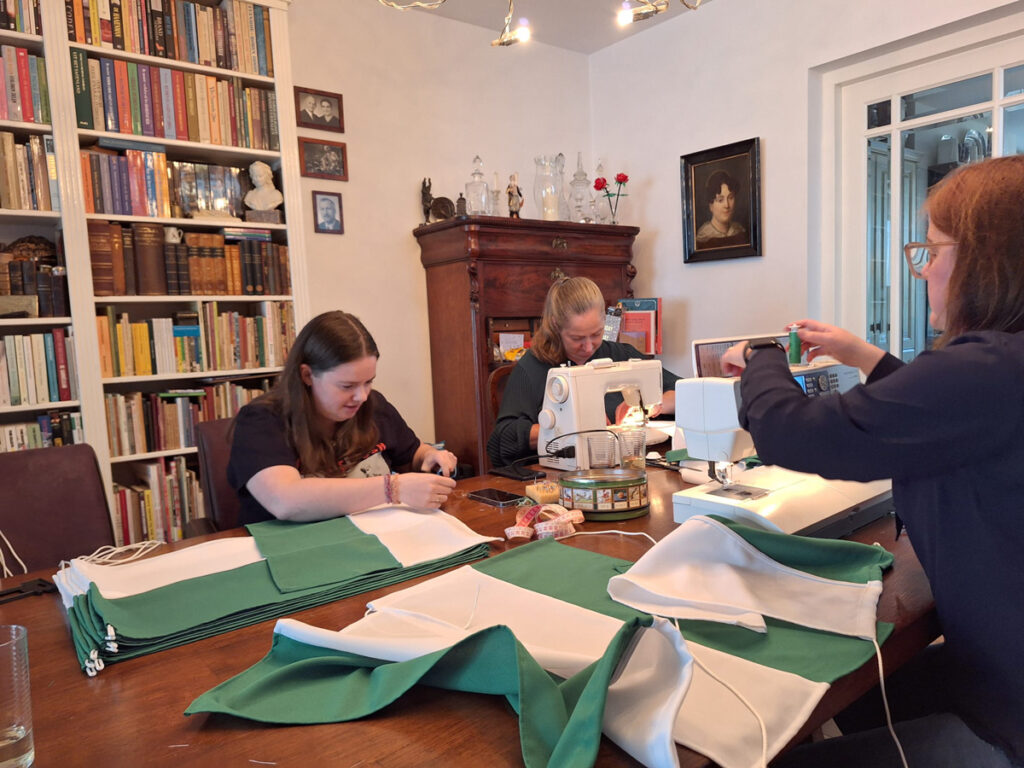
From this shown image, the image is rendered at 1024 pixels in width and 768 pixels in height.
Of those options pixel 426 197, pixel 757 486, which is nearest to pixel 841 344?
pixel 757 486


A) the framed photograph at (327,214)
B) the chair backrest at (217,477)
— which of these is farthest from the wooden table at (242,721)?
the framed photograph at (327,214)

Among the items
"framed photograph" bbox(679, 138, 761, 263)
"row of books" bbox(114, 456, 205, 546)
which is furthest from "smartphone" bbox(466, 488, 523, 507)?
"framed photograph" bbox(679, 138, 761, 263)

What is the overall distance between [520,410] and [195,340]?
4.55ft

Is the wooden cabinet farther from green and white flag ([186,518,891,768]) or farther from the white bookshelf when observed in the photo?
green and white flag ([186,518,891,768])

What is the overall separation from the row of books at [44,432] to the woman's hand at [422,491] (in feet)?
5.51

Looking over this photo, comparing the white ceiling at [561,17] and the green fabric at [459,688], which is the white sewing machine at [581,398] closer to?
the green fabric at [459,688]

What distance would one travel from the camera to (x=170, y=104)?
269cm

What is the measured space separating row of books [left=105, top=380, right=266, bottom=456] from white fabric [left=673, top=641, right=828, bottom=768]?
2271mm

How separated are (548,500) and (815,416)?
29.9 inches

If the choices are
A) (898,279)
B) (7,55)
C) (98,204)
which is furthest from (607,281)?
(7,55)

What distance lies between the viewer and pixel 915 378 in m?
0.88

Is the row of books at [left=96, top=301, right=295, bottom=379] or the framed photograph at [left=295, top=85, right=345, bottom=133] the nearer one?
the row of books at [left=96, top=301, right=295, bottom=379]

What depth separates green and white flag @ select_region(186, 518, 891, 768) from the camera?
2.29 feet

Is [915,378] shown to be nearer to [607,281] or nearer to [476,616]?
[476,616]
